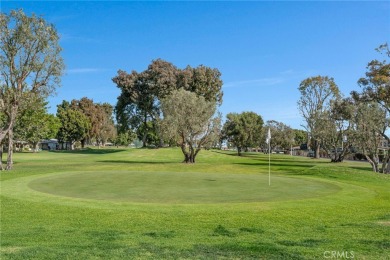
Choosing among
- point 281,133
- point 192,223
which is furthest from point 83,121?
point 192,223

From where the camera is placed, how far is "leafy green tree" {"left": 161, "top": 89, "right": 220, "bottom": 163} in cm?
4575

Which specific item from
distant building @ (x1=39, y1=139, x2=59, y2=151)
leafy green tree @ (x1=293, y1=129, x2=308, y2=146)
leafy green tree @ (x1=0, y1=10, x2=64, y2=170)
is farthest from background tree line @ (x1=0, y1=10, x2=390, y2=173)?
leafy green tree @ (x1=293, y1=129, x2=308, y2=146)

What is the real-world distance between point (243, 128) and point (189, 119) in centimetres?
5417

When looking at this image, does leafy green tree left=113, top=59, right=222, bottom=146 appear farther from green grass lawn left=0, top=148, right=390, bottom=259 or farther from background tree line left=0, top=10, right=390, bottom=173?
green grass lawn left=0, top=148, right=390, bottom=259

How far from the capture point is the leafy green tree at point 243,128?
98.0 metres

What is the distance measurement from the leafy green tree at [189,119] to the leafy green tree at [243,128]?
50259mm

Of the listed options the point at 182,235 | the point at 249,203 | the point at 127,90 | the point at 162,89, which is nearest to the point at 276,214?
the point at 249,203

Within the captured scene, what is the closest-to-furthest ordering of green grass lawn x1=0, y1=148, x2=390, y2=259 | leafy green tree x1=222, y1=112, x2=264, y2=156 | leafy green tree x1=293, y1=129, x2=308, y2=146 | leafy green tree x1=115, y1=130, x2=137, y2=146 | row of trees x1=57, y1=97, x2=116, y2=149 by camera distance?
green grass lawn x1=0, y1=148, x2=390, y2=259
leafy green tree x1=222, y1=112, x2=264, y2=156
row of trees x1=57, y1=97, x2=116, y2=149
leafy green tree x1=115, y1=130, x2=137, y2=146
leafy green tree x1=293, y1=129, x2=308, y2=146

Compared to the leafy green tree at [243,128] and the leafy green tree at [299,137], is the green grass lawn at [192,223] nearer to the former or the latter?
the leafy green tree at [243,128]

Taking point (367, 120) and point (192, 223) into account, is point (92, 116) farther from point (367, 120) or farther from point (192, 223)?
point (192, 223)

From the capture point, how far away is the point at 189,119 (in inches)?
1797

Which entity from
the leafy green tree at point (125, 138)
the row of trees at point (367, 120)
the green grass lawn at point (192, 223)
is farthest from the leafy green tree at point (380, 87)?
the leafy green tree at point (125, 138)

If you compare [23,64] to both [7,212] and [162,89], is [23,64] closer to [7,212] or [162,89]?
[7,212]

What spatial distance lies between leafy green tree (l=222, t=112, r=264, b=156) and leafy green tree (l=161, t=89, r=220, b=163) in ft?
165
